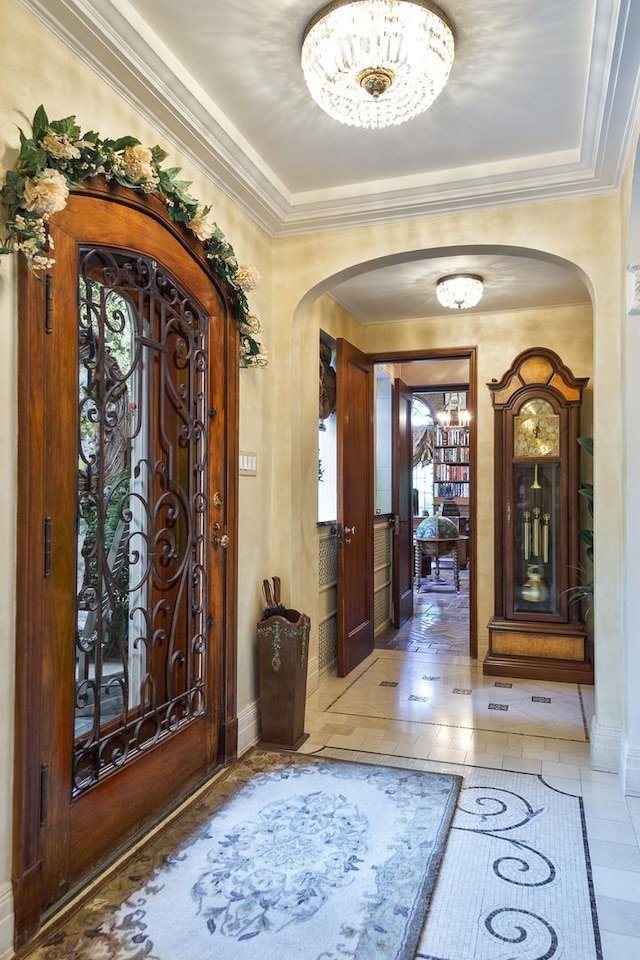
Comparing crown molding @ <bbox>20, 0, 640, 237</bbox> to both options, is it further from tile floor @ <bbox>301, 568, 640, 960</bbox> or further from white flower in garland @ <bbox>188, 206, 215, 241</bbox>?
tile floor @ <bbox>301, 568, 640, 960</bbox>

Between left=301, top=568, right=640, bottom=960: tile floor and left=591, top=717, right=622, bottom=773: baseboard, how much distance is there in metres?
0.06

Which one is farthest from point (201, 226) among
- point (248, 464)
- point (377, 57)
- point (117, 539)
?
point (117, 539)

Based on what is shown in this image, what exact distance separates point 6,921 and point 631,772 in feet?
7.78

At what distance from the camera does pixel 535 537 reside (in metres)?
4.81

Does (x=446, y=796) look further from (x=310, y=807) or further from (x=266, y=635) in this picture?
(x=266, y=635)

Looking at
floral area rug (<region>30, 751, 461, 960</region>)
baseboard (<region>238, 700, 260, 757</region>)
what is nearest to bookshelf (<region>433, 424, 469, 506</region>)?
baseboard (<region>238, 700, 260, 757</region>)

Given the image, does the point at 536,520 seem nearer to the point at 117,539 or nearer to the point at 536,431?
Result: the point at 536,431

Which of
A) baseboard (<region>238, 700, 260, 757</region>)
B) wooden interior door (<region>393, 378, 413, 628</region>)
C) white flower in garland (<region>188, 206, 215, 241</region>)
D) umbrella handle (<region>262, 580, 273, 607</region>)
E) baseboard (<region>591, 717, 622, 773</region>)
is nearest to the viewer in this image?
white flower in garland (<region>188, 206, 215, 241</region>)

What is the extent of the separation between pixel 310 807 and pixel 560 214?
2929 millimetres

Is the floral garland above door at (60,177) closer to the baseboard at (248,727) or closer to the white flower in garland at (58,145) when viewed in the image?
the white flower in garland at (58,145)

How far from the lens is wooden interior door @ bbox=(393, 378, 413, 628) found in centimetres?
624

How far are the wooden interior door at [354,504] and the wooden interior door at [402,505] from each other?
97 cm

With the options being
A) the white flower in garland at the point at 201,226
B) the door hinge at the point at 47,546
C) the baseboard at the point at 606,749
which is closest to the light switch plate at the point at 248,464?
the white flower in garland at the point at 201,226

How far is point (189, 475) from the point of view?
2832mm
